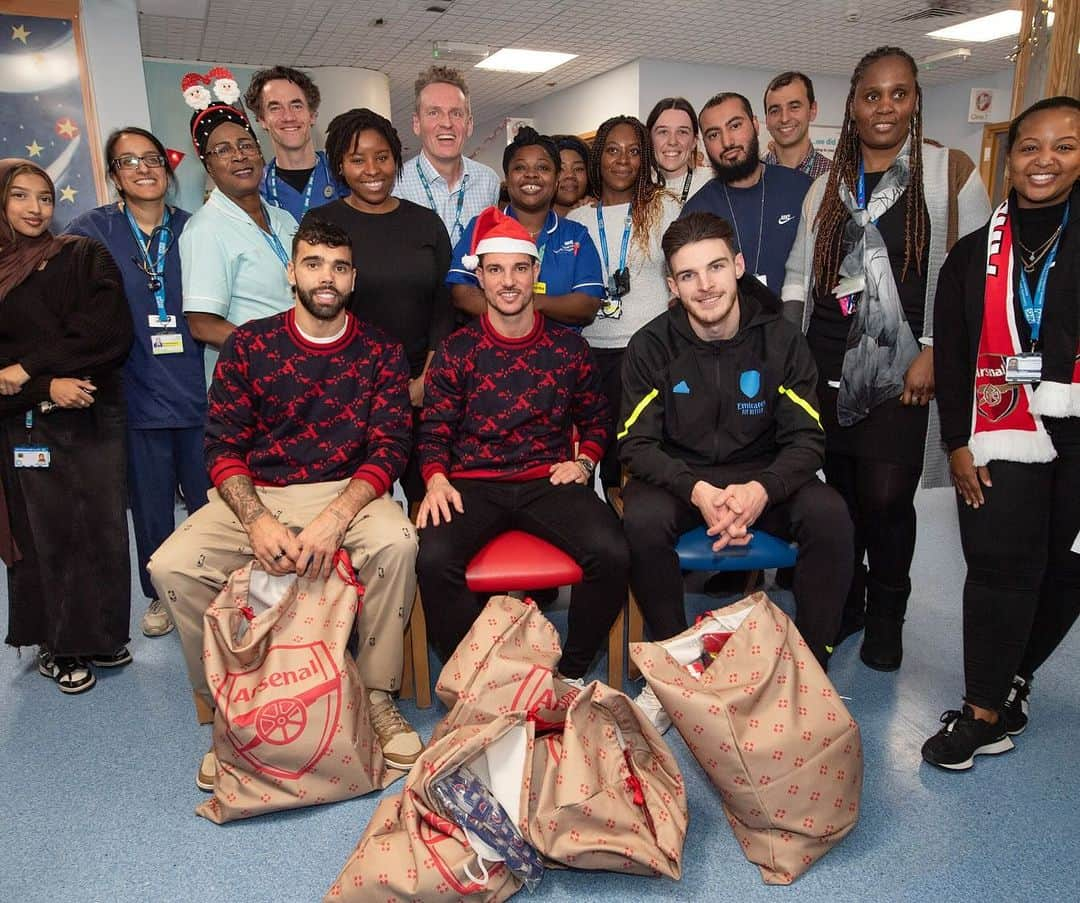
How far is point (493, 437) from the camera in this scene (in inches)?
99.7

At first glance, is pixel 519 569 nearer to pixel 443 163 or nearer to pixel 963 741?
pixel 963 741

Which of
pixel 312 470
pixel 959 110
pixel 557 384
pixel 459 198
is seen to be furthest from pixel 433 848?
pixel 959 110

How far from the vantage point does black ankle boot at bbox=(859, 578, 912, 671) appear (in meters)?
2.60

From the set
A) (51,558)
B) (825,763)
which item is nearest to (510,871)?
(825,763)

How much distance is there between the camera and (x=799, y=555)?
90.0 inches

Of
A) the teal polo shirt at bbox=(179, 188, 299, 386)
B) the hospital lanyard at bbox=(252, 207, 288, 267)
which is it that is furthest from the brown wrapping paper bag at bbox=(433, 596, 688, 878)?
the hospital lanyard at bbox=(252, 207, 288, 267)

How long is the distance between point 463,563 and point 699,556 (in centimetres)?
68

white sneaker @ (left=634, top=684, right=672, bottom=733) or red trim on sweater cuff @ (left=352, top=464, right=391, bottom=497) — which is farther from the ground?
red trim on sweater cuff @ (left=352, top=464, right=391, bottom=497)

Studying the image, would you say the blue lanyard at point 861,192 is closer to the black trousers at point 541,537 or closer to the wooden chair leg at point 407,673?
the black trousers at point 541,537

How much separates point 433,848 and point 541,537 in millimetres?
1004

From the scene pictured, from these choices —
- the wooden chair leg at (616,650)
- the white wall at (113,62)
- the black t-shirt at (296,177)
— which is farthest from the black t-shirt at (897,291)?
the white wall at (113,62)

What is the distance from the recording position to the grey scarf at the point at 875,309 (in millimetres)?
2352

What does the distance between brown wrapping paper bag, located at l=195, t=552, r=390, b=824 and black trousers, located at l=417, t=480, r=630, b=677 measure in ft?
1.07

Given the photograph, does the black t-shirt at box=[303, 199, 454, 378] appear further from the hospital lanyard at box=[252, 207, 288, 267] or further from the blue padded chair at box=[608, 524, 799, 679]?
the blue padded chair at box=[608, 524, 799, 679]
